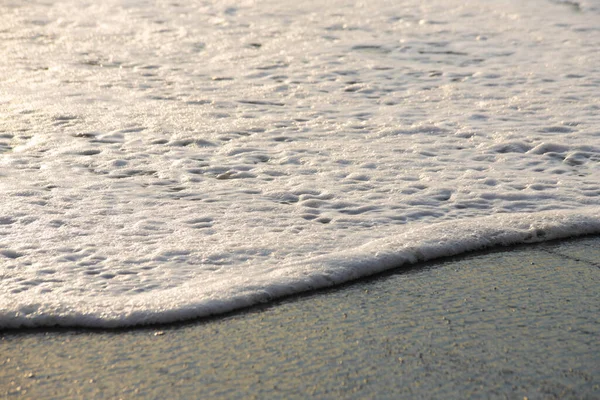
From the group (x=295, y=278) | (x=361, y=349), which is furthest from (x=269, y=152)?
(x=361, y=349)

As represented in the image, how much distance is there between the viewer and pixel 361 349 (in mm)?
2465

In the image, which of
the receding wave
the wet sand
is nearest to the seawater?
the receding wave

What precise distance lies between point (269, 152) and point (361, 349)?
6.79 ft

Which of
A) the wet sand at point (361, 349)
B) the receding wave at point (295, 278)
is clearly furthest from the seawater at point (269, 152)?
the wet sand at point (361, 349)

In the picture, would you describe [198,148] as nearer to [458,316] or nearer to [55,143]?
[55,143]

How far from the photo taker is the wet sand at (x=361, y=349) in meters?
2.28

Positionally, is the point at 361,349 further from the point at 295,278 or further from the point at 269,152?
the point at 269,152

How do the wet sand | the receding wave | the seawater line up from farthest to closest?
the seawater → the receding wave → the wet sand

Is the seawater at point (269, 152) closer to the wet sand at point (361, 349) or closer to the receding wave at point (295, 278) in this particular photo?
the receding wave at point (295, 278)

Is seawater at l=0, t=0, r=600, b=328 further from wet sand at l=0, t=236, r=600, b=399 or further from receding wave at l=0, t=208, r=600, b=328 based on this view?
wet sand at l=0, t=236, r=600, b=399

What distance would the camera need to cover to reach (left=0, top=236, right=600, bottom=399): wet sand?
2.28 m

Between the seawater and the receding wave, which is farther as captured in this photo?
the seawater

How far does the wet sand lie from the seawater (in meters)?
0.13

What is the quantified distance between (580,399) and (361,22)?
232 inches
